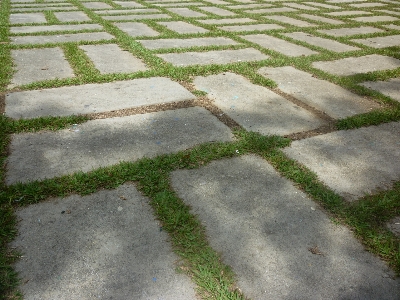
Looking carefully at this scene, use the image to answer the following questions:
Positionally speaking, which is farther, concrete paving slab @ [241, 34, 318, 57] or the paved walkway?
concrete paving slab @ [241, 34, 318, 57]

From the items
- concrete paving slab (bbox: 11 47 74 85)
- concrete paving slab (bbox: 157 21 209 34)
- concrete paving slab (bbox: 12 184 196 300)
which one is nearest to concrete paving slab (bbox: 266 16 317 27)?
concrete paving slab (bbox: 157 21 209 34)

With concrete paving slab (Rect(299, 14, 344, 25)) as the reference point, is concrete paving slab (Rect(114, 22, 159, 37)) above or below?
below

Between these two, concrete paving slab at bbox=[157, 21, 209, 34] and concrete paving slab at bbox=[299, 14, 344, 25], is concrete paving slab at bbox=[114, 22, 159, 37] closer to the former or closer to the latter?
concrete paving slab at bbox=[157, 21, 209, 34]

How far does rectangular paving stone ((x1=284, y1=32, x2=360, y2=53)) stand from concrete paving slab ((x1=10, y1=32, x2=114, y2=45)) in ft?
9.38

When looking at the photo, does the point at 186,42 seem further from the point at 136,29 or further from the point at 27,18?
the point at 27,18

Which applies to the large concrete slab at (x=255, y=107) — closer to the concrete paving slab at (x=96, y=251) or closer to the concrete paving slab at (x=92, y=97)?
the concrete paving slab at (x=92, y=97)

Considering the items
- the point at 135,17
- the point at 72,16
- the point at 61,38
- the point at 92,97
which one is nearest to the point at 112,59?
the point at 92,97

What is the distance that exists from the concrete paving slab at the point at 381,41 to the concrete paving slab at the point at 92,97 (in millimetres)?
3414

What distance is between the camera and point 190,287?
1.42 meters

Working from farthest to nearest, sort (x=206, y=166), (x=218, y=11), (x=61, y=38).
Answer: (x=218, y=11) < (x=61, y=38) < (x=206, y=166)

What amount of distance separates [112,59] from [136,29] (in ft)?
5.41

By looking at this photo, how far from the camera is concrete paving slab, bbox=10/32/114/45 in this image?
4607mm

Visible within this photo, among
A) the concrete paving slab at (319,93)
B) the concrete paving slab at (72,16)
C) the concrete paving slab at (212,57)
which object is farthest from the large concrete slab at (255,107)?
the concrete paving slab at (72,16)

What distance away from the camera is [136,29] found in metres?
5.49
